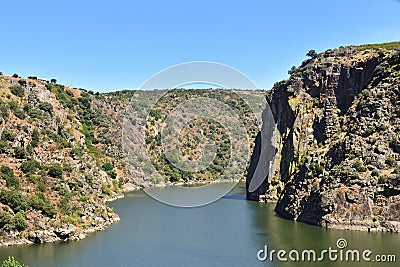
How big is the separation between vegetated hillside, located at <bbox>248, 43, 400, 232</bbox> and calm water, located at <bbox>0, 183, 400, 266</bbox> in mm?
2593

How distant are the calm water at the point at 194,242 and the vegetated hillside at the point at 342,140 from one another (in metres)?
2.59

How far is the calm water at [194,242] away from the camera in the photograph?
1481 inches

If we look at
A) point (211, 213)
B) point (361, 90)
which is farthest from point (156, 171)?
point (361, 90)

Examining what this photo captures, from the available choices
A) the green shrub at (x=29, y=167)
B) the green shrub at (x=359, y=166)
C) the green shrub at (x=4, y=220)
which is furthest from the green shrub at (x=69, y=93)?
the green shrub at (x=359, y=166)

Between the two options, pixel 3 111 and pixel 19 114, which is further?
pixel 19 114

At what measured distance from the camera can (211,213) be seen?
202 feet

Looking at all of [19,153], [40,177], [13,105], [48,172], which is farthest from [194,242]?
[13,105]

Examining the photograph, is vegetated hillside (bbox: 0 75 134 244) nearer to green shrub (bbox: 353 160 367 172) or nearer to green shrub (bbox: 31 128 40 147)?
green shrub (bbox: 31 128 40 147)

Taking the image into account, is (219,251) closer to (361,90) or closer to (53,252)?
(53,252)

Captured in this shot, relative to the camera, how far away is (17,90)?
6656 centimetres

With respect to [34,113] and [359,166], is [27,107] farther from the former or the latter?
[359,166]

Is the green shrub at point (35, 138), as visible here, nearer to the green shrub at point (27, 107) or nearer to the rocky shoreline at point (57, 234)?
the green shrub at point (27, 107)

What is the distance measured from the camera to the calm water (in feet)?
123

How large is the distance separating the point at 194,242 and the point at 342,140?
22486 millimetres
